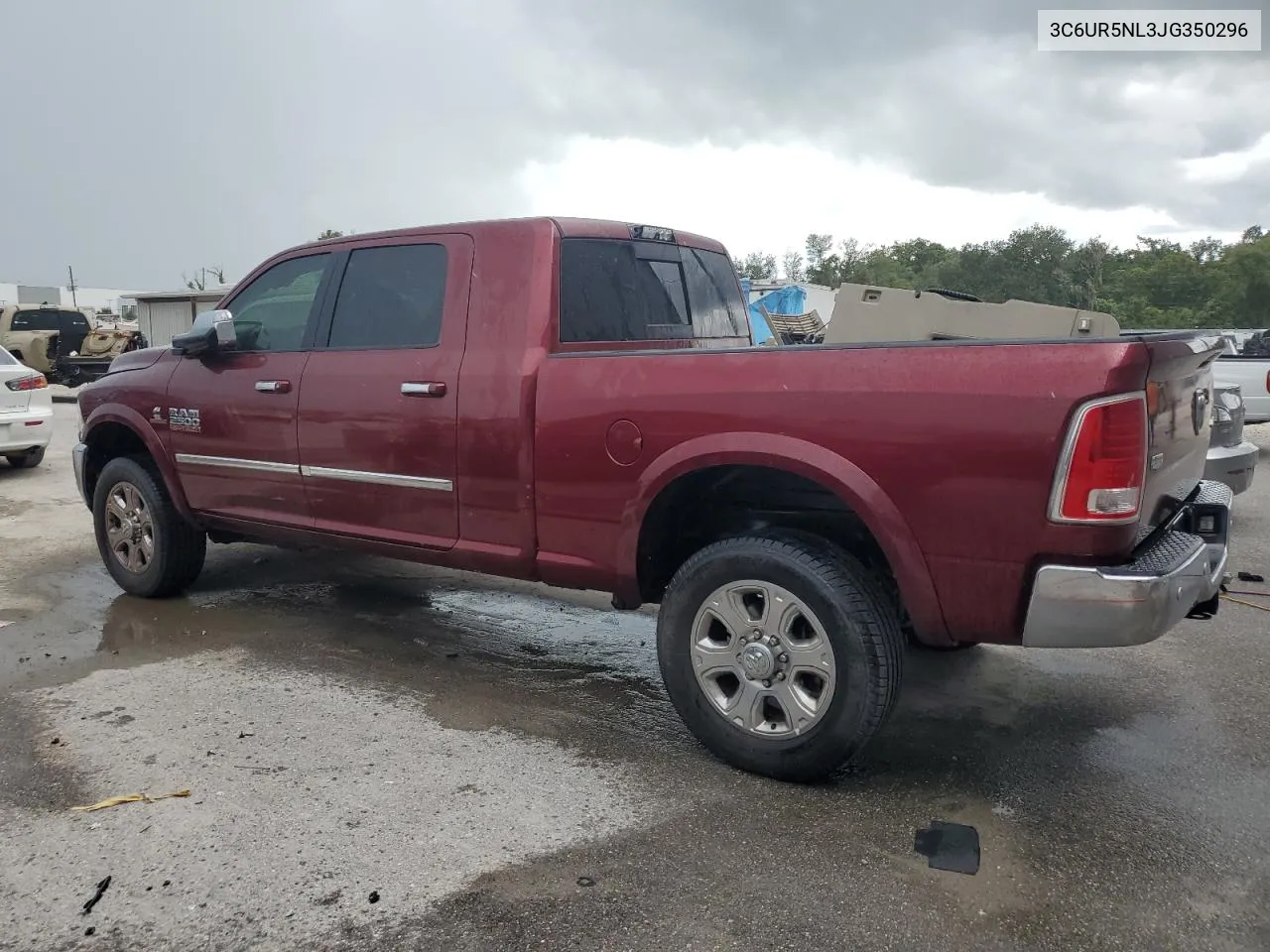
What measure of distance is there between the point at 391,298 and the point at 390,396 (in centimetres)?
50

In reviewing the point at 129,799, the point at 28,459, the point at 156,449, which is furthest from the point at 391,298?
the point at 28,459

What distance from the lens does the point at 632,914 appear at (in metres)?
2.51

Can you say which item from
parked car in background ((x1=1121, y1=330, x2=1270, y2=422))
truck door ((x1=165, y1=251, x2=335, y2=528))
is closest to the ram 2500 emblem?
truck door ((x1=165, y1=251, x2=335, y2=528))

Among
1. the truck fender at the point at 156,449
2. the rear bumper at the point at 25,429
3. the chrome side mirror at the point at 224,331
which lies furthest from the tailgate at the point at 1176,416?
the rear bumper at the point at 25,429

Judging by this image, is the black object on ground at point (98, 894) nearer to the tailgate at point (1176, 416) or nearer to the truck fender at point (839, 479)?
the truck fender at point (839, 479)

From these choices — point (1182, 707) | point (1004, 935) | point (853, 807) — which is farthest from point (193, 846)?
point (1182, 707)

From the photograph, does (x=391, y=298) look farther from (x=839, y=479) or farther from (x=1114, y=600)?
(x=1114, y=600)

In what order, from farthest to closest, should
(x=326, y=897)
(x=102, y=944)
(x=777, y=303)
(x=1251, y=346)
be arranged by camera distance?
(x=777, y=303)
(x=1251, y=346)
(x=326, y=897)
(x=102, y=944)

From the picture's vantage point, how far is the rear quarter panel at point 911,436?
268 cm

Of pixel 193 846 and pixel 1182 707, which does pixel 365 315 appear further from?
pixel 1182 707

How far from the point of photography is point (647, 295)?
14.2 ft

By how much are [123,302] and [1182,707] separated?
8965cm

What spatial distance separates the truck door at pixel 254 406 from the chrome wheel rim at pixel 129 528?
47cm

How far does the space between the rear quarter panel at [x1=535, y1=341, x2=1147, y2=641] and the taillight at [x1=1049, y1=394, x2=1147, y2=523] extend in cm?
3
